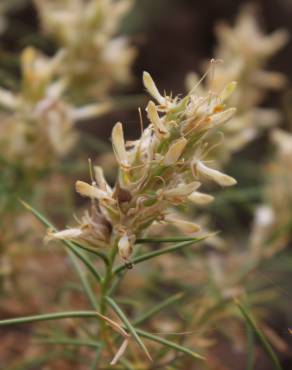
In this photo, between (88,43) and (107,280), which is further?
(88,43)

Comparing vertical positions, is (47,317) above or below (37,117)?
below

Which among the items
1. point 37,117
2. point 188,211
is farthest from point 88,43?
point 188,211

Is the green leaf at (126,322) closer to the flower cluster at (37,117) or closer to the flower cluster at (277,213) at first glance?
the flower cluster at (37,117)

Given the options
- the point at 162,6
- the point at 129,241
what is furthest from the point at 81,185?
the point at 162,6

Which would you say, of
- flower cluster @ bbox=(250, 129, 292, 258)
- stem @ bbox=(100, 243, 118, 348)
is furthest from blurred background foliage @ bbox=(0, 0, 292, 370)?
stem @ bbox=(100, 243, 118, 348)

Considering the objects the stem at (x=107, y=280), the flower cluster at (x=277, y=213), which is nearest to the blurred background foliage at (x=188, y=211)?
the flower cluster at (x=277, y=213)

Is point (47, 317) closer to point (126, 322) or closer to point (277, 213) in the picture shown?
point (126, 322)

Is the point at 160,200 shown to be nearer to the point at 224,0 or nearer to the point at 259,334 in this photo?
the point at 259,334
